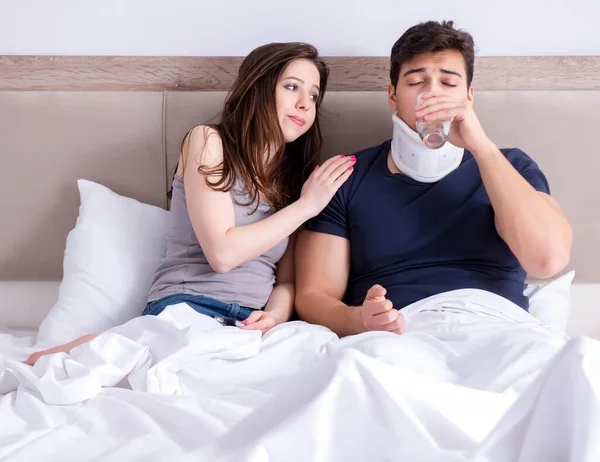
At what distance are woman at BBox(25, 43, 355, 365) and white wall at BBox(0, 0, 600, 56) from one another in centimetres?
26

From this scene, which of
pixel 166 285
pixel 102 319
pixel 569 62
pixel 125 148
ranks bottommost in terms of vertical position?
pixel 102 319

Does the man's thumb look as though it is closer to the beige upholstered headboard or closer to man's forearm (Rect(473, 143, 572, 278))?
man's forearm (Rect(473, 143, 572, 278))

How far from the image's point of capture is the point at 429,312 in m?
1.55

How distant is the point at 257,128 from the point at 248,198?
0.17 m

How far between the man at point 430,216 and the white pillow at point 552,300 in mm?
67

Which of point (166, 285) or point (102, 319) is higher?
point (166, 285)

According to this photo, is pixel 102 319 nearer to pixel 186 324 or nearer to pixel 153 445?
pixel 186 324

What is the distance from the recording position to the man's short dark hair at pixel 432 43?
1722mm

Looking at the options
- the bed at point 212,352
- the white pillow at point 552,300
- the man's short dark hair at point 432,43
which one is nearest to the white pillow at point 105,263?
the bed at point 212,352

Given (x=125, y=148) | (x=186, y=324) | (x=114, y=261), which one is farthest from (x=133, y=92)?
(x=186, y=324)

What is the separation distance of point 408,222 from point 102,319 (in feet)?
2.54

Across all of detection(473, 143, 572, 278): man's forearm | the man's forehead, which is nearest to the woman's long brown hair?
the man's forehead

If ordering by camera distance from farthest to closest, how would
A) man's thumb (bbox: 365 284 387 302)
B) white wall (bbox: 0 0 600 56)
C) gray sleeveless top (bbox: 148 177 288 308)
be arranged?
1. white wall (bbox: 0 0 600 56)
2. gray sleeveless top (bbox: 148 177 288 308)
3. man's thumb (bbox: 365 284 387 302)

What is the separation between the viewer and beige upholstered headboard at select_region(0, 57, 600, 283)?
6.35 ft
